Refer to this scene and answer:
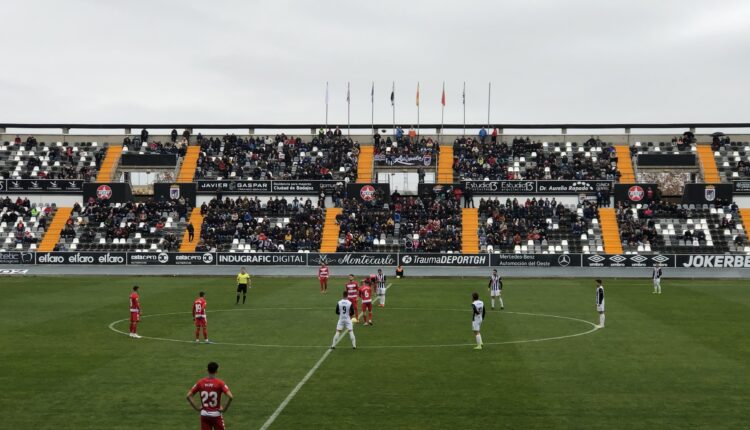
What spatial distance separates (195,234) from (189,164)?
1427cm

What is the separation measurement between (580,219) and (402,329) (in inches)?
1862

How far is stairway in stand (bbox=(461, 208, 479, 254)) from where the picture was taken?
73625 mm

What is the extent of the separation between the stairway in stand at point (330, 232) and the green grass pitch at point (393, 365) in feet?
97.7

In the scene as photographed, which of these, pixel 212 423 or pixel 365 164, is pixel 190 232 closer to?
pixel 365 164

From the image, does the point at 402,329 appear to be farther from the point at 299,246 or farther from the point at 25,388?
the point at 299,246

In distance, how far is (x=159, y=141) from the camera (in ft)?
308

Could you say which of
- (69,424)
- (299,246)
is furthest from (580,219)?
(69,424)

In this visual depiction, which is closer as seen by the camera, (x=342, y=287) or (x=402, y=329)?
(x=402, y=329)

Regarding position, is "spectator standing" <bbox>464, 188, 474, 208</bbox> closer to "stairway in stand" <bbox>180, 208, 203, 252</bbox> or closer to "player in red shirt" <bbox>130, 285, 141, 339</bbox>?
"stairway in stand" <bbox>180, 208, 203, 252</bbox>

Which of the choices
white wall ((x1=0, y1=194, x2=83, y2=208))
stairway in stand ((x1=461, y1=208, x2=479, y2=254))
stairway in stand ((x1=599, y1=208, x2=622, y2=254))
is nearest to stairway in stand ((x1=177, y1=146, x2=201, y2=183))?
white wall ((x1=0, y1=194, x2=83, y2=208))

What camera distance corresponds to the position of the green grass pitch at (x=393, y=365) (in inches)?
727

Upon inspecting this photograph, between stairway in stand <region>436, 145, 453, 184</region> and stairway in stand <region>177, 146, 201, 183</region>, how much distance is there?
84.9 feet

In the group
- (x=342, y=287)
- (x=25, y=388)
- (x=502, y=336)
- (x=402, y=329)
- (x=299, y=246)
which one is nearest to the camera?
(x=25, y=388)

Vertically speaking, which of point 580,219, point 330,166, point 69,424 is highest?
point 330,166
